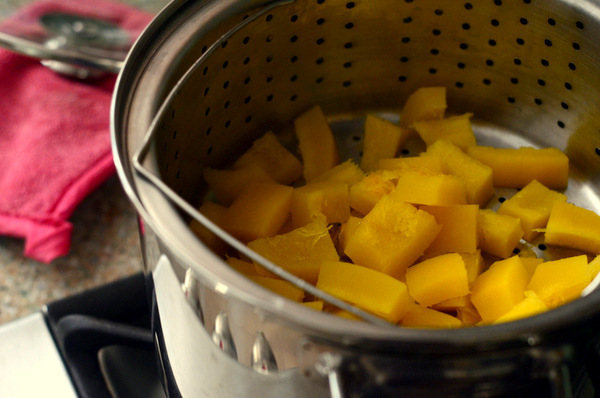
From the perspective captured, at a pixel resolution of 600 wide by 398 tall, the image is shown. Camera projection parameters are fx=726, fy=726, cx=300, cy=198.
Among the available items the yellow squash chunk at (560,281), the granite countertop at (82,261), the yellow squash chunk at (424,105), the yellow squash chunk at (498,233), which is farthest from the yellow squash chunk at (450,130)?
the granite countertop at (82,261)

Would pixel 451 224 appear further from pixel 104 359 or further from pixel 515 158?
pixel 104 359

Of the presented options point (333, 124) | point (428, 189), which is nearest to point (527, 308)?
point (428, 189)

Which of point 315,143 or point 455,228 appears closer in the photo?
point 455,228

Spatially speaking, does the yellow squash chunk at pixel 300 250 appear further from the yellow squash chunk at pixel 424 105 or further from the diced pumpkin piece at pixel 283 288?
the yellow squash chunk at pixel 424 105

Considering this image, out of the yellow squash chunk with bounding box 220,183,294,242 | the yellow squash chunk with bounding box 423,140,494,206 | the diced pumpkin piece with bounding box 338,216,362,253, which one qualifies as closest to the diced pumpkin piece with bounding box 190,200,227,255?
the yellow squash chunk with bounding box 220,183,294,242

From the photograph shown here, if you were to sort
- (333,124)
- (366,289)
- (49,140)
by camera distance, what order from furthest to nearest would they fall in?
1. (49,140)
2. (333,124)
3. (366,289)

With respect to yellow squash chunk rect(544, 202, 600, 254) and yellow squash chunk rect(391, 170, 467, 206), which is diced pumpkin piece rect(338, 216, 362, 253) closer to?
yellow squash chunk rect(391, 170, 467, 206)

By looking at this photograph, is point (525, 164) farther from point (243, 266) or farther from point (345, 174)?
point (243, 266)

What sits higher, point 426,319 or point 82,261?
point 426,319

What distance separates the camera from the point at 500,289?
25.6 inches

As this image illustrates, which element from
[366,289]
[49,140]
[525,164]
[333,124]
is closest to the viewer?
[366,289]

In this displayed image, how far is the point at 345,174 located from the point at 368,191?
0.17 ft

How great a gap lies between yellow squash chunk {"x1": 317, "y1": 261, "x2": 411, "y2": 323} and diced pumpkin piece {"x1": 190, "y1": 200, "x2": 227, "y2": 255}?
14 centimetres

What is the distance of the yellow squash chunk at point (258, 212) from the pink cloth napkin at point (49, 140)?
12.0 inches
